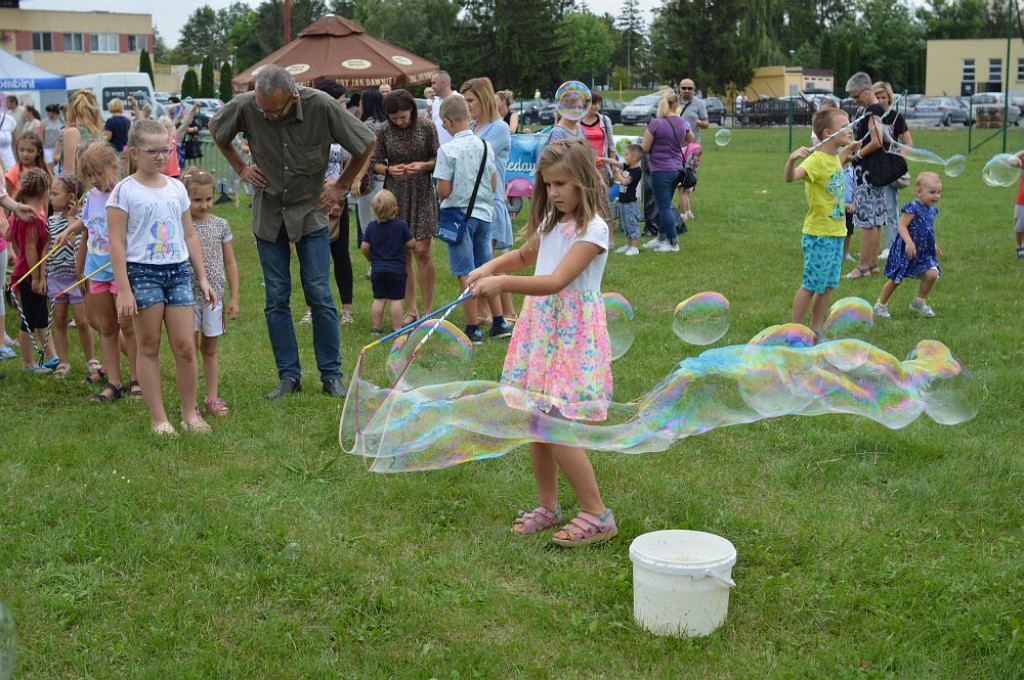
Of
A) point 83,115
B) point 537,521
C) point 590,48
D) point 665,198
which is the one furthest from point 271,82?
point 590,48

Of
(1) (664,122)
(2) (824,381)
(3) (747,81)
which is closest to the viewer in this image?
(2) (824,381)

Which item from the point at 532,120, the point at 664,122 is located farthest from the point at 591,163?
the point at 532,120

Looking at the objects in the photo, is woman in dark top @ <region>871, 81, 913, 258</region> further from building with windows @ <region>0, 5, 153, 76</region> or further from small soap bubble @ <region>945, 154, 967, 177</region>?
building with windows @ <region>0, 5, 153, 76</region>

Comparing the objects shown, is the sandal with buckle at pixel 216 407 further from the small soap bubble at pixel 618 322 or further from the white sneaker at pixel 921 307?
the white sneaker at pixel 921 307

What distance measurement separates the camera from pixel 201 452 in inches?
216

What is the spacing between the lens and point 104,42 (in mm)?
77438

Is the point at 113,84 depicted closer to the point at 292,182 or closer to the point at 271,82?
the point at 292,182

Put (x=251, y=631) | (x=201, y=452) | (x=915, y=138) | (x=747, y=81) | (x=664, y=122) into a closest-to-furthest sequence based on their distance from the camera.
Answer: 1. (x=251, y=631)
2. (x=201, y=452)
3. (x=664, y=122)
4. (x=915, y=138)
5. (x=747, y=81)

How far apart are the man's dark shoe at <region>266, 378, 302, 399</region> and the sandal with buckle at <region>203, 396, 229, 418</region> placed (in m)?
0.34

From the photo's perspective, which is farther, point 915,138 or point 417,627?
point 915,138

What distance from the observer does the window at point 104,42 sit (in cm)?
7681

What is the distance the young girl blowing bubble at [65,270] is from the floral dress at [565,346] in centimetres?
407

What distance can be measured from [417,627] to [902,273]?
607 cm

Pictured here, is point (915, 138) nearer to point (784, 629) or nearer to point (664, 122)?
point (664, 122)
